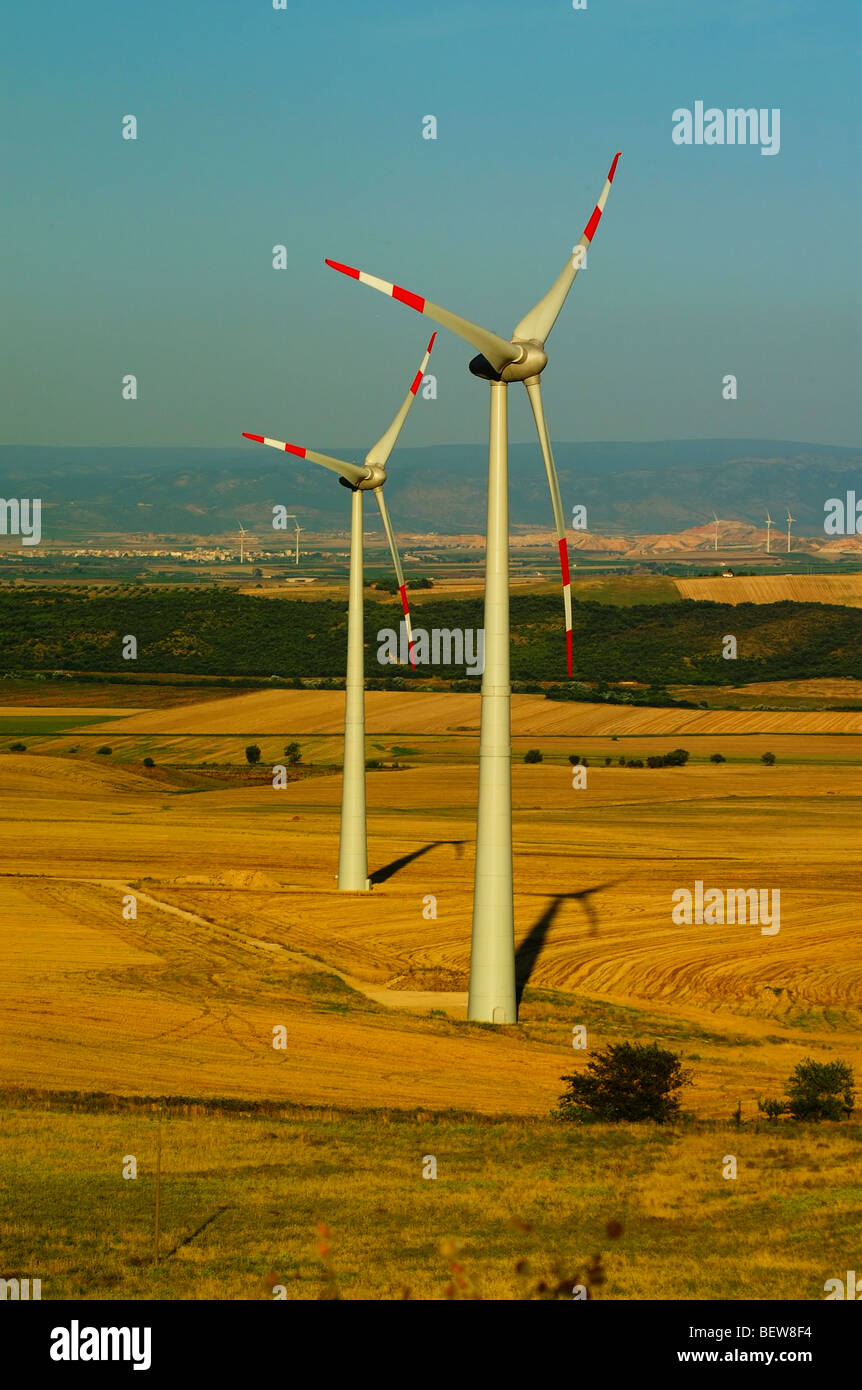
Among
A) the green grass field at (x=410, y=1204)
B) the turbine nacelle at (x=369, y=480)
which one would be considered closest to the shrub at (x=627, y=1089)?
the green grass field at (x=410, y=1204)

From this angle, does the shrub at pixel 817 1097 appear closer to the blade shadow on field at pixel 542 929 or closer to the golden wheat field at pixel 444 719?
the blade shadow on field at pixel 542 929

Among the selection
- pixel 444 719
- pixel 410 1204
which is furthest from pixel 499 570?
pixel 444 719

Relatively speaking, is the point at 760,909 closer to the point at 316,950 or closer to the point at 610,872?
the point at 610,872

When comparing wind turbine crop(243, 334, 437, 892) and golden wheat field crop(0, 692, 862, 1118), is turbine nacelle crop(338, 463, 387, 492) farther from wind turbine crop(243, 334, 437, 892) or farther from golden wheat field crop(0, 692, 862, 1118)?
golden wheat field crop(0, 692, 862, 1118)

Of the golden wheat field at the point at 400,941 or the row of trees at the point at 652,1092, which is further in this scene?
the golden wheat field at the point at 400,941
